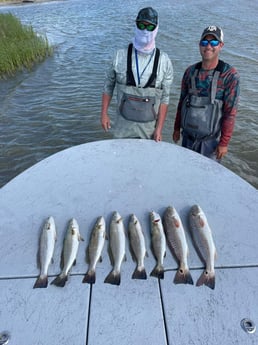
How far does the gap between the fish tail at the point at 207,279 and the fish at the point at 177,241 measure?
0.07 metres

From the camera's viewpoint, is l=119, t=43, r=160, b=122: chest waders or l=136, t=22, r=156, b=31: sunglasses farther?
l=119, t=43, r=160, b=122: chest waders

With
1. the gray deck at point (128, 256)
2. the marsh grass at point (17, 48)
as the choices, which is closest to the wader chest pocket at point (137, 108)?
the gray deck at point (128, 256)

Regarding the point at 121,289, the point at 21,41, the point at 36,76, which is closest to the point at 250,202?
the point at 121,289

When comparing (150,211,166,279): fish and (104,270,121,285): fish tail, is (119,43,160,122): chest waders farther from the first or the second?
(104,270,121,285): fish tail

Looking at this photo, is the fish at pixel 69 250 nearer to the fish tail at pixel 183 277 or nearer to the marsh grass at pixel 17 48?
the fish tail at pixel 183 277

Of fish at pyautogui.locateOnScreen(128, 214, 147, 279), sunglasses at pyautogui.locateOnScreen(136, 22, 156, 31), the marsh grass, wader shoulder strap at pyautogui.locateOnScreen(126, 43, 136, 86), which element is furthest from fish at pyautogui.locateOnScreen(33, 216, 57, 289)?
the marsh grass

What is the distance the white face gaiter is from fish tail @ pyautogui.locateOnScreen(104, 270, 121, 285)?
244 cm

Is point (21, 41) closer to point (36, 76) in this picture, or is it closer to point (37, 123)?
point (36, 76)

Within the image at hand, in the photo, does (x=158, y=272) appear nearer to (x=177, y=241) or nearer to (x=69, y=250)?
(x=177, y=241)

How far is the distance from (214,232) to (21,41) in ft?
40.6

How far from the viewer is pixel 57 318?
2105 mm

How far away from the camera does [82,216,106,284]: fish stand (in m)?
2.35

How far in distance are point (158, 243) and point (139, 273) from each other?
1.00ft

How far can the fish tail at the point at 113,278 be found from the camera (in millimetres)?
2320
